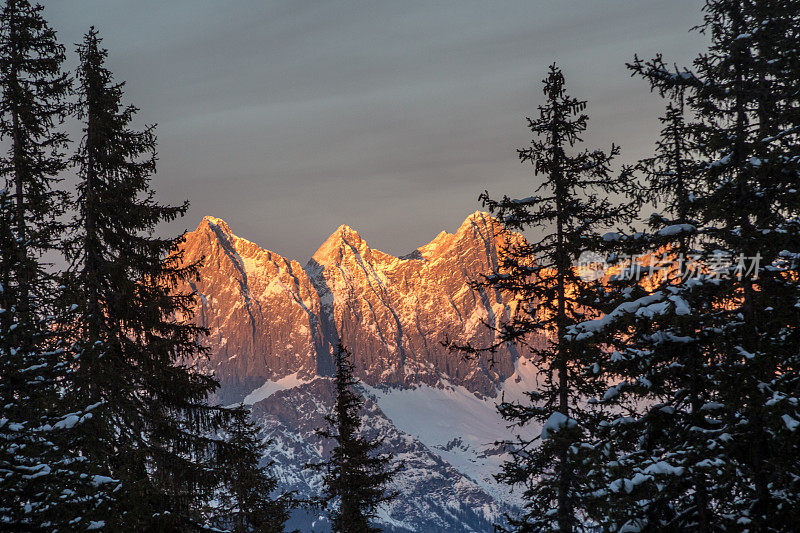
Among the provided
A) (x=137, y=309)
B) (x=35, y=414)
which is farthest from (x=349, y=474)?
(x=35, y=414)

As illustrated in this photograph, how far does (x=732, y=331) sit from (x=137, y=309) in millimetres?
13173

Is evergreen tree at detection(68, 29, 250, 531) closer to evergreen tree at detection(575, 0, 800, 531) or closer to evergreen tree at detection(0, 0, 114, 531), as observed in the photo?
evergreen tree at detection(0, 0, 114, 531)

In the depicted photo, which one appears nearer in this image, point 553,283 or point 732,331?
point 732,331

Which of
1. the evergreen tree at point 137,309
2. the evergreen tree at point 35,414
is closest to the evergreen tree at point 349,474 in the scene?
the evergreen tree at point 137,309

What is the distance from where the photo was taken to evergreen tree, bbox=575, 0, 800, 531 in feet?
33.2

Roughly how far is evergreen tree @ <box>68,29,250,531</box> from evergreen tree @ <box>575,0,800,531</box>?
10.3 m

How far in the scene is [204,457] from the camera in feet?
60.3

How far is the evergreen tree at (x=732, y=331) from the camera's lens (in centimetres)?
1012

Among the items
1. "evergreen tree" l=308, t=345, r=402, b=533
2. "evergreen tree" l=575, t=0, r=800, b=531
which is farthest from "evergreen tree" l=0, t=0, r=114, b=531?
"evergreen tree" l=308, t=345, r=402, b=533

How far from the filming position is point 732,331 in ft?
35.9

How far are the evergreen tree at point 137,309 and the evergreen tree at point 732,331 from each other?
1029 centimetres

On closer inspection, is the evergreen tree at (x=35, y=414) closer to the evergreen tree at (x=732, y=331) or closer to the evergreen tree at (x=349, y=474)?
the evergreen tree at (x=732, y=331)

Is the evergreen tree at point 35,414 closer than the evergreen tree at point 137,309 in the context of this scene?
Yes

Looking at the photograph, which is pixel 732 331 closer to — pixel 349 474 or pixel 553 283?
Answer: pixel 553 283
